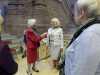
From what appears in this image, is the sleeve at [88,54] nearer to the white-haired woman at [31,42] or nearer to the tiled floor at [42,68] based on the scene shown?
the white-haired woman at [31,42]

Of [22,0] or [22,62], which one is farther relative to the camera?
[22,0]

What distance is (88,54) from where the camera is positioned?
2902 millimetres

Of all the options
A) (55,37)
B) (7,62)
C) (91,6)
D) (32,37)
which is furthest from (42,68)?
(91,6)

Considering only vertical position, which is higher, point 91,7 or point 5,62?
point 91,7

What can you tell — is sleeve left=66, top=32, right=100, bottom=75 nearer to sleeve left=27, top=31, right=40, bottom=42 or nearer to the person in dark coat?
the person in dark coat

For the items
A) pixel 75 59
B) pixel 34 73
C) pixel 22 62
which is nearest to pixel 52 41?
pixel 34 73

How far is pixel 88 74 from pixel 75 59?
0.50 feet

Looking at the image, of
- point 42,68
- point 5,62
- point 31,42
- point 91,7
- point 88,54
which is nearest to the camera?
point 88,54

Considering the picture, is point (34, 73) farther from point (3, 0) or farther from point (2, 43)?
point (3, 0)

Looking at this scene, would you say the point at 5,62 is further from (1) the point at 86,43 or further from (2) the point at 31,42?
(2) the point at 31,42

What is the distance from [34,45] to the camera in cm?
1087

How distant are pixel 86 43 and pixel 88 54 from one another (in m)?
0.08

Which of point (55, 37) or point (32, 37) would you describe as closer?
point (32, 37)

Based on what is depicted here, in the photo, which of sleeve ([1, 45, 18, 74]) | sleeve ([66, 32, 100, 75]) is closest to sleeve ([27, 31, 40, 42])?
sleeve ([1, 45, 18, 74])
